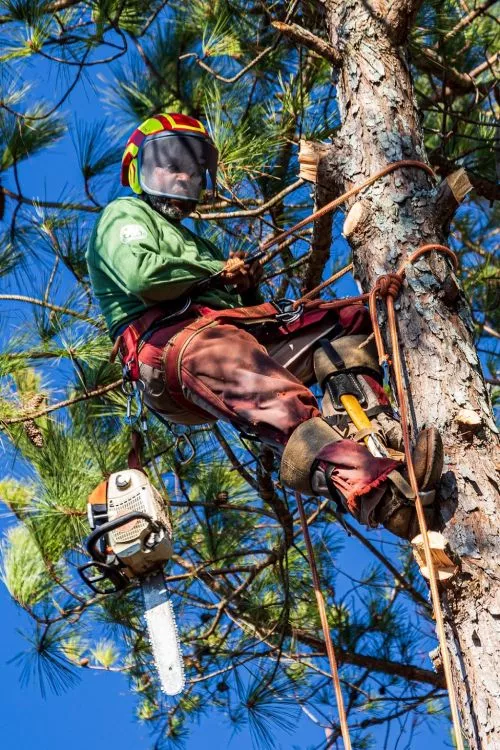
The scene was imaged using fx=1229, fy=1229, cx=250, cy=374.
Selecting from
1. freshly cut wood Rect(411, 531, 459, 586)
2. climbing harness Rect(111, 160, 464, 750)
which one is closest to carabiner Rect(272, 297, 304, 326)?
climbing harness Rect(111, 160, 464, 750)

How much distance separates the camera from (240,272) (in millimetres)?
2896

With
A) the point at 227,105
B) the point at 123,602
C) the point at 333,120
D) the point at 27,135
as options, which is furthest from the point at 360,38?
the point at 123,602

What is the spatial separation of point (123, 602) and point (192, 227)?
129cm

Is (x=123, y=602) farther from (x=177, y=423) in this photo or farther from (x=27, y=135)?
(x=27, y=135)

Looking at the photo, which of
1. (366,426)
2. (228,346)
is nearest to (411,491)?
(366,426)

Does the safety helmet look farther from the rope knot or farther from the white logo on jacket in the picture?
the rope knot

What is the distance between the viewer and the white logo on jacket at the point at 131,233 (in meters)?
2.86

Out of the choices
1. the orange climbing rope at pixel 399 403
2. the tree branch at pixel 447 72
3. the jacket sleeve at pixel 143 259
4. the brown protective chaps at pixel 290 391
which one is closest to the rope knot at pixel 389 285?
the orange climbing rope at pixel 399 403

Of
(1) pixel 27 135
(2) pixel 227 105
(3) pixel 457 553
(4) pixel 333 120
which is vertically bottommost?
(3) pixel 457 553

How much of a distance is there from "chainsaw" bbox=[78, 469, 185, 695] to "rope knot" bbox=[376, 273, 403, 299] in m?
0.77

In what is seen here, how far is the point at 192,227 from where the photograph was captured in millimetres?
3959

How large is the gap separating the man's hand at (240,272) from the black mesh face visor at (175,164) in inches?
12.8

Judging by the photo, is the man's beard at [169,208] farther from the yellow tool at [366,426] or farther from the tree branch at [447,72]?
the tree branch at [447,72]

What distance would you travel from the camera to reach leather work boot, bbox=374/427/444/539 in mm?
2197
